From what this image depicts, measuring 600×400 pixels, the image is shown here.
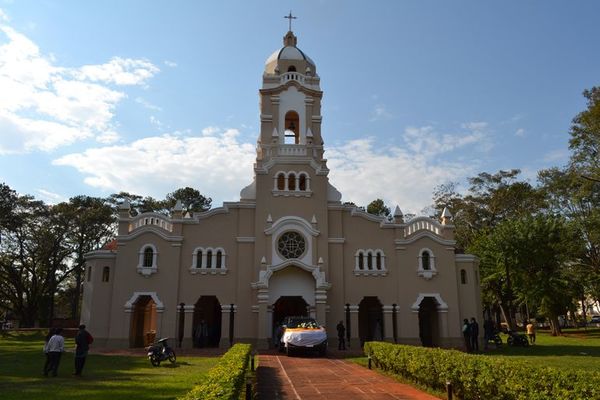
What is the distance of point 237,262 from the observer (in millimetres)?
26234

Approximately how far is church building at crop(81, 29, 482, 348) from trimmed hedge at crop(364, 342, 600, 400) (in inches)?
498

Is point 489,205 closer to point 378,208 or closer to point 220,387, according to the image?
point 378,208

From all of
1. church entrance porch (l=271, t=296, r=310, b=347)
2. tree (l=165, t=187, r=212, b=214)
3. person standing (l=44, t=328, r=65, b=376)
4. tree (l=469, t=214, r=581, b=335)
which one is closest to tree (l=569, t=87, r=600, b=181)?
tree (l=469, t=214, r=581, b=335)

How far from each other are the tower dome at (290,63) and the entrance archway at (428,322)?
50.9ft

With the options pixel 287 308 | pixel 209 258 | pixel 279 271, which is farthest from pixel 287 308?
pixel 209 258

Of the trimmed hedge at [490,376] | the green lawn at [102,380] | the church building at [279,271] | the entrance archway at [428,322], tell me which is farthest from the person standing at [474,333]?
the green lawn at [102,380]

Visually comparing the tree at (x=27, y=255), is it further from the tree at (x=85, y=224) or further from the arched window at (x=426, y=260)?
the arched window at (x=426, y=260)

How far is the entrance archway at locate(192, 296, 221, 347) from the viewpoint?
25.8 metres

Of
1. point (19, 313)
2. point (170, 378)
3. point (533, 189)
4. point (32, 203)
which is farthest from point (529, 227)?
point (19, 313)

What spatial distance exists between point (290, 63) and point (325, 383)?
23221 millimetres

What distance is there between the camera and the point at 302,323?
20.8 metres

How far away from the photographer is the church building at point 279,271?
25.4 meters

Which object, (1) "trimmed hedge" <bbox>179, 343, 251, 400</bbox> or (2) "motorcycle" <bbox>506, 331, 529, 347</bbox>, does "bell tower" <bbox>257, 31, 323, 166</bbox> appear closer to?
(2) "motorcycle" <bbox>506, 331, 529, 347</bbox>

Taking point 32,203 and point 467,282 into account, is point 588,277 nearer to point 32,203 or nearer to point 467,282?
point 467,282
